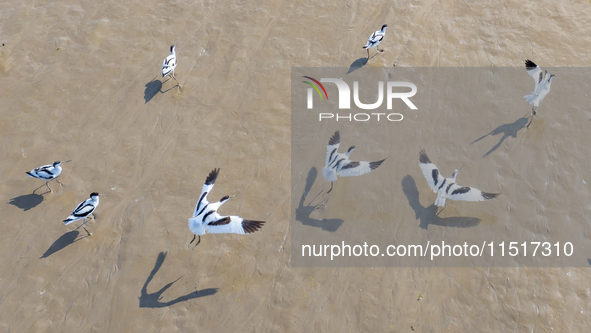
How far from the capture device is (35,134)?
37.7ft

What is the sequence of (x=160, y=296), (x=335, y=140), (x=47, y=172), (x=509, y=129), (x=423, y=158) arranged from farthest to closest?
(x=509, y=129), (x=335, y=140), (x=423, y=158), (x=47, y=172), (x=160, y=296)

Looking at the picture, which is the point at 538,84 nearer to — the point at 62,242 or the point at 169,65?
the point at 169,65

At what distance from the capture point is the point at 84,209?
31.0 feet

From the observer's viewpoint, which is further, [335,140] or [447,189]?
[335,140]

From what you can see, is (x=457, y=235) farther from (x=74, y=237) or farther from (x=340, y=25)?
(x=74, y=237)

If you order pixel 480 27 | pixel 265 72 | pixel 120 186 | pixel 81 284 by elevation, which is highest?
pixel 480 27

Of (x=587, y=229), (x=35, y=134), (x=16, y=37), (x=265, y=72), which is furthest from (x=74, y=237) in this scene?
(x=587, y=229)

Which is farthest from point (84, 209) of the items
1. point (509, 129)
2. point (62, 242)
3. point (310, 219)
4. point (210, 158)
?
point (509, 129)

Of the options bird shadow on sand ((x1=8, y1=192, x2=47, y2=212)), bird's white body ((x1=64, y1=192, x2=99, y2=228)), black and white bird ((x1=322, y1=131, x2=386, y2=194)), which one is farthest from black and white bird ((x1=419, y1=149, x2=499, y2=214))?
bird shadow on sand ((x1=8, y1=192, x2=47, y2=212))

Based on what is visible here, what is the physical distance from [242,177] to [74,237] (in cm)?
462

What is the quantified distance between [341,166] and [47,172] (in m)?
7.86

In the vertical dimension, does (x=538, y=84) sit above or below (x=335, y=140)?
above

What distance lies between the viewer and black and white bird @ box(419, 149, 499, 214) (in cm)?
Result: 963

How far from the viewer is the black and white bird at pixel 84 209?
935 centimetres
